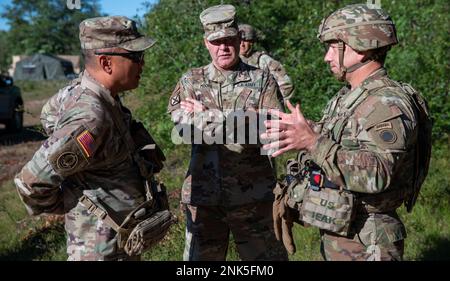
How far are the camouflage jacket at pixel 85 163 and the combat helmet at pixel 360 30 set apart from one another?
1.17 meters

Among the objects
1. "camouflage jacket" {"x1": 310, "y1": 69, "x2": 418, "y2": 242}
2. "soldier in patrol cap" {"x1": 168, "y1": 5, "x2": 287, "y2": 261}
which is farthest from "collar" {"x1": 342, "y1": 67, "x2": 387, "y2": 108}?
"soldier in patrol cap" {"x1": 168, "y1": 5, "x2": 287, "y2": 261}

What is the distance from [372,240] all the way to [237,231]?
1107 millimetres

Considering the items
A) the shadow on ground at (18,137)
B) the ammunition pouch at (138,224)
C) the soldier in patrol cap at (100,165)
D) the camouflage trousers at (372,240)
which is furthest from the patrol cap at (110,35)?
the shadow on ground at (18,137)

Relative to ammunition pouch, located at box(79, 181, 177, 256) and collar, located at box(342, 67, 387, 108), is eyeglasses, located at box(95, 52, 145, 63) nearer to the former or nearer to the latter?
ammunition pouch, located at box(79, 181, 177, 256)

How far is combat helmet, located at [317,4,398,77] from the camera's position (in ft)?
8.05

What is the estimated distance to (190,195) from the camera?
339cm

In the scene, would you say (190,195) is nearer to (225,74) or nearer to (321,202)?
(225,74)

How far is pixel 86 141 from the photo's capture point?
2.28 meters

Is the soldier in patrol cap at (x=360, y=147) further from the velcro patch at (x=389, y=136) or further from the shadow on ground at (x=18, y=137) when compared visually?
the shadow on ground at (x=18, y=137)

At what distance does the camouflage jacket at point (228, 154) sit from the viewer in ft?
10.9

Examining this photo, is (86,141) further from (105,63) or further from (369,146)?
(369,146)

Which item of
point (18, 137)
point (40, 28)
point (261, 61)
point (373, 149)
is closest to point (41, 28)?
point (40, 28)
